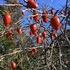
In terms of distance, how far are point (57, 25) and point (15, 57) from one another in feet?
19.0

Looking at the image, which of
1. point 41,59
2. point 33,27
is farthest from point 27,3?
point 41,59

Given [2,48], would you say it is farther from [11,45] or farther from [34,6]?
[34,6]

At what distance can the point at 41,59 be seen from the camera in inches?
226

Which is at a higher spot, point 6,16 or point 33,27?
point 6,16

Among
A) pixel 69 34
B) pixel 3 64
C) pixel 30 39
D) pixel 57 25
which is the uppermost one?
pixel 57 25

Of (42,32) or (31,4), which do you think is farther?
(42,32)

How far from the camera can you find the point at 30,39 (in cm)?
845

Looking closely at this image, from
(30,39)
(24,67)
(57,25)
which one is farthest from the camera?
(30,39)

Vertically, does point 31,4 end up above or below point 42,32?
above

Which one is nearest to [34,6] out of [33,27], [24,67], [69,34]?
[33,27]

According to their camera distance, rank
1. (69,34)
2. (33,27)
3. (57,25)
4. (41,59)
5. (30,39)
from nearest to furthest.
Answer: (57,25)
(33,27)
(69,34)
(41,59)
(30,39)

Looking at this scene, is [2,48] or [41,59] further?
[2,48]

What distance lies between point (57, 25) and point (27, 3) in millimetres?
334

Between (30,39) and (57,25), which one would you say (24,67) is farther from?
(57,25)
